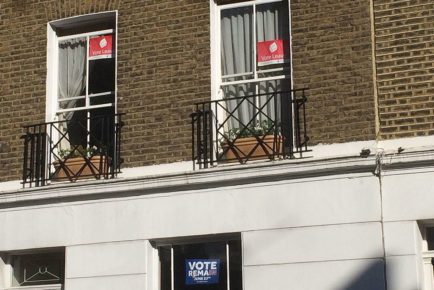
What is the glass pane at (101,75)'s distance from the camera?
526 inches

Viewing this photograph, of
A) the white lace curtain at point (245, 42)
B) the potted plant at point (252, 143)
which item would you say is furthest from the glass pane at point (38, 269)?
the white lace curtain at point (245, 42)

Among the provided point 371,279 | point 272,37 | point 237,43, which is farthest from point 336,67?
point 371,279

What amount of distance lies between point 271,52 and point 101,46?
271 centimetres

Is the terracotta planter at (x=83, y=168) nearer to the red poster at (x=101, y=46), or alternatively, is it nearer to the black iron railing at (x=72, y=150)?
the black iron railing at (x=72, y=150)

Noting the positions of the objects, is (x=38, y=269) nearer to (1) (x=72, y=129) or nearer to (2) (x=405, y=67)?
(1) (x=72, y=129)

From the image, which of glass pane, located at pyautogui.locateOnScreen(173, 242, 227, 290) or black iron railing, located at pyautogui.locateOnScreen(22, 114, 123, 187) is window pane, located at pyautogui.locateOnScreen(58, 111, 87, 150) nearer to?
black iron railing, located at pyautogui.locateOnScreen(22, 114, 123, 187)

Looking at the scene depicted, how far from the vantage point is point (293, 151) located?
38.1ft

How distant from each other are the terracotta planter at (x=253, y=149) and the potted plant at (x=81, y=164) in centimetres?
189

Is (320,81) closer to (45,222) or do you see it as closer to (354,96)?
(354,96)

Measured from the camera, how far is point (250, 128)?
39.7 ft

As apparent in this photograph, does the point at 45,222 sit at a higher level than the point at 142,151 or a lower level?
lower

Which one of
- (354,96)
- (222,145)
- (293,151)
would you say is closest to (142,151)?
(222,145)

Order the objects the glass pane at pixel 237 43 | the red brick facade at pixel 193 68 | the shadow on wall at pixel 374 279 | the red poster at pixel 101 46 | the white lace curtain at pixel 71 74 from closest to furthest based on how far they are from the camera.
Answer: the shadow on wall at pixel 374 279
the red brick facade at pixel 193 68
the glass pane at pixel 237 43
the red poster at pixel 101 46
the white lace curtain at pixel 71 74

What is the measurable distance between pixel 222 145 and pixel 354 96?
75.0 inches
